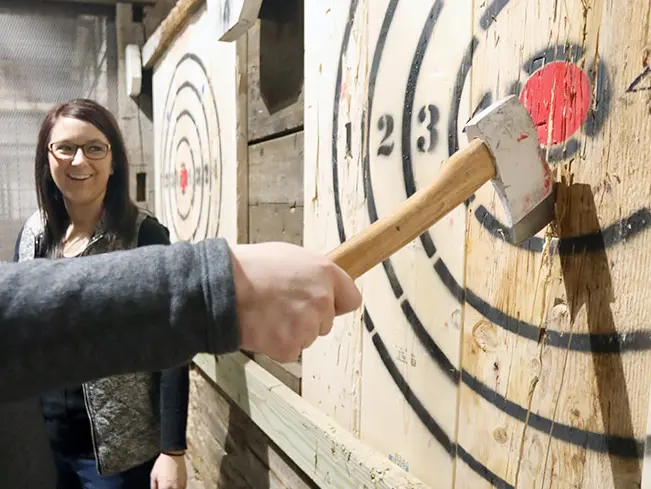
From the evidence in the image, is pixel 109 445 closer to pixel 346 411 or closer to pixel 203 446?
pixel 346 411

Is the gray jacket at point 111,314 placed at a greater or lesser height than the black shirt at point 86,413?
greater

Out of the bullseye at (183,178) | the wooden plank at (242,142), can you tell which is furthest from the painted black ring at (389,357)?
the bullseye at (183,178)

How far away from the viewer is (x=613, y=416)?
0.61 meters

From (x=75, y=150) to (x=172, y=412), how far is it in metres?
0.70

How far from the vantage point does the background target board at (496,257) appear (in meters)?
0.60

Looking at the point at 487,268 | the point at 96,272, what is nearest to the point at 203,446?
the point at 487,268

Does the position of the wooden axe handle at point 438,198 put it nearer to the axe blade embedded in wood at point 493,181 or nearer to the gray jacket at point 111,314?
the axe blade embedded in wood at point 493,181

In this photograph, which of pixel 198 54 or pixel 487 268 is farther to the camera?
pixel 198 54

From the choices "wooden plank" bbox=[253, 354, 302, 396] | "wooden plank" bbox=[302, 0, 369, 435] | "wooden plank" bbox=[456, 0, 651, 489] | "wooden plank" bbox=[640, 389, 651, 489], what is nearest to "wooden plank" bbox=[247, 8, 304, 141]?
"wooden plank" bbox=[302, 0, 369, 435]

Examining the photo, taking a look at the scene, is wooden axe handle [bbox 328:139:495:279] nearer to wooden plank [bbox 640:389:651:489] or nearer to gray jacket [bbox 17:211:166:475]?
wooden plank [bbox 640:389:651:489]

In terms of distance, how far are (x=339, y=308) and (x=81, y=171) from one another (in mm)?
1070

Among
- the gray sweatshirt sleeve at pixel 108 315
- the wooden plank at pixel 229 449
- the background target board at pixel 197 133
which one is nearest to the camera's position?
the gray sweatshirt sleeve at pixel 108 315

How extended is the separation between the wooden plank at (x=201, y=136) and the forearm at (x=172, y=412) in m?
0.49

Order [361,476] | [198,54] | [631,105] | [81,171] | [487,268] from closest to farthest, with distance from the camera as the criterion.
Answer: [631,105], [487,268], [361,476], [81,171], [198,54]
